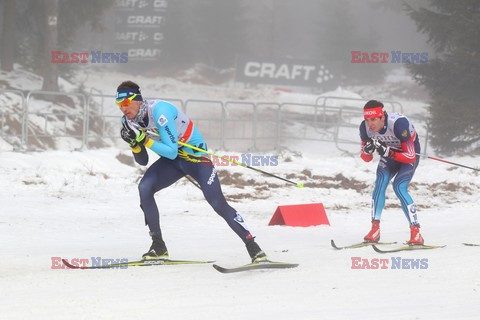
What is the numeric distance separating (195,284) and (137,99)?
1.88m

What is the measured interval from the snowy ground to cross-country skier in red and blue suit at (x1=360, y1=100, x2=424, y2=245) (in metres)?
0.59

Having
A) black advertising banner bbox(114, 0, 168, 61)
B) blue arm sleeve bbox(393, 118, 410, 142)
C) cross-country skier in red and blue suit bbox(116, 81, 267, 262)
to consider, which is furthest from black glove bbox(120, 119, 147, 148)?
black advertising banner bbox(114, 0, 168, 61)

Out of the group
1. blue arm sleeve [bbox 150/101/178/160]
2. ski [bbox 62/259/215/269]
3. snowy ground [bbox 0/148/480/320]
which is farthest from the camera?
ski [bbox 62/259/215/269]

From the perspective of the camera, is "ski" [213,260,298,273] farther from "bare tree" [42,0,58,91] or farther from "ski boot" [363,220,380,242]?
"bare tree" [42,0,58,91]

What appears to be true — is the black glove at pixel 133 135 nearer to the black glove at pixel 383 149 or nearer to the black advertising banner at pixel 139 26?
the black glove at pixel 383 149

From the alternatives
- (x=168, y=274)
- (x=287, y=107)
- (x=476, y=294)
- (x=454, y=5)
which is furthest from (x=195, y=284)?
(x=287, y=107)

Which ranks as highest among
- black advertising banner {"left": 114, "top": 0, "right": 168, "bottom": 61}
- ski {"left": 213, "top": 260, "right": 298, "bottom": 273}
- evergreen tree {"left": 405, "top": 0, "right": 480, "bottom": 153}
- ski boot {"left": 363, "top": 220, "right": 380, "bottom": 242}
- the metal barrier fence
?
black advertising banner {"left": 114, "top": 0, "right": 168, "bottom": 61}

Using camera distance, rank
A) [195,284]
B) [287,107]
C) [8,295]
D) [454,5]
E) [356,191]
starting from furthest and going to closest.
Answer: [287,107] → [454,5] → [356,191] → [195,284] → [8,295]

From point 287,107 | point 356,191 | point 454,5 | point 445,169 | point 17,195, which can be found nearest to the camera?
point 17,195

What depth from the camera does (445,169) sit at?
18.0 metres

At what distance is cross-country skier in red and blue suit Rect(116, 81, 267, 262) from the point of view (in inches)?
286

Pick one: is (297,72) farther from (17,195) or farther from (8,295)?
(8,295)

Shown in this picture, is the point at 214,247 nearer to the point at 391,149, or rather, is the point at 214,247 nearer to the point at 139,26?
the point at 391,149

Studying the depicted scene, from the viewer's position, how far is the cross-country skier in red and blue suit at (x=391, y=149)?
28.8ft
